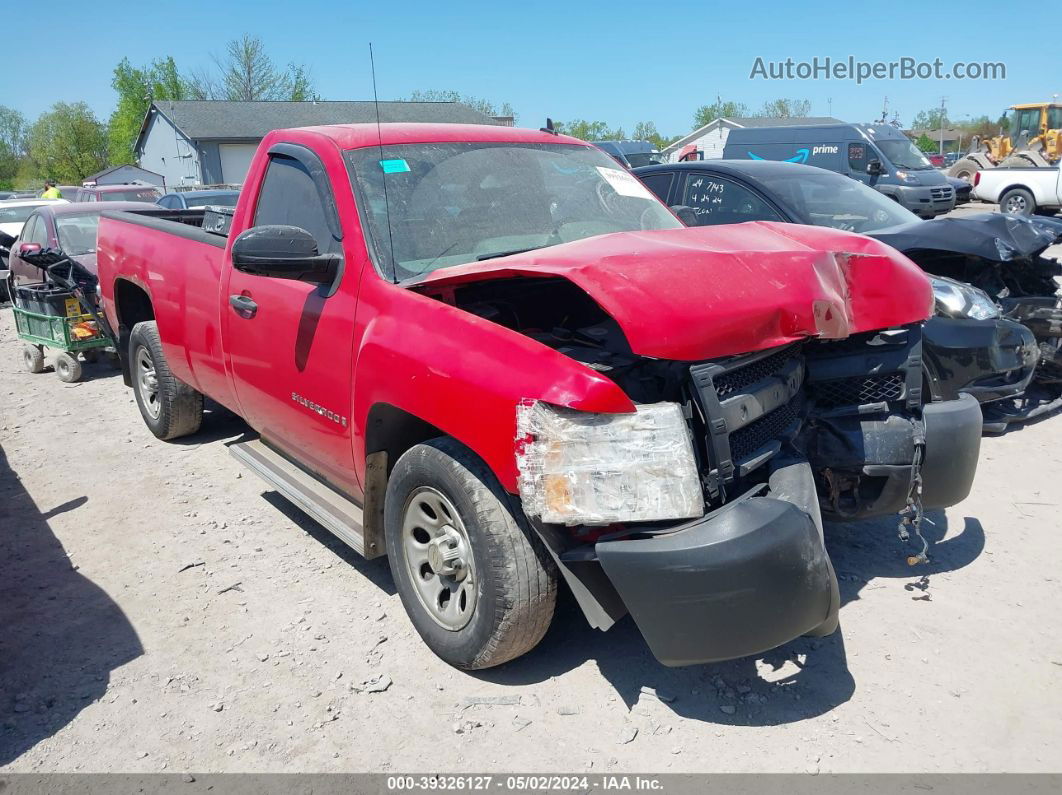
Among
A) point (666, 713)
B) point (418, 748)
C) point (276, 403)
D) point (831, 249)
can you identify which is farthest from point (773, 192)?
point (418, 748)

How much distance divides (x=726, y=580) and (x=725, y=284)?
3.16ft

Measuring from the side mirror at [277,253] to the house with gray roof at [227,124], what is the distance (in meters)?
45.4

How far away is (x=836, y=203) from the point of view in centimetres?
693

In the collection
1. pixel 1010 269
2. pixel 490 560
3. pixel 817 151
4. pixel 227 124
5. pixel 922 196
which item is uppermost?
pixel 227 124

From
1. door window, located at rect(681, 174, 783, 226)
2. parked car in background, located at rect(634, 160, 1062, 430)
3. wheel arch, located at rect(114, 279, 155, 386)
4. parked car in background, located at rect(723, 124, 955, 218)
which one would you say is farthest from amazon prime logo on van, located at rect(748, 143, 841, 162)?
wheel arch, located at rect(114, 279, 155, 386)

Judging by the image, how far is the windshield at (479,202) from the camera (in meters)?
3.55

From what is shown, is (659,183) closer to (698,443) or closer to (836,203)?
(836,203)

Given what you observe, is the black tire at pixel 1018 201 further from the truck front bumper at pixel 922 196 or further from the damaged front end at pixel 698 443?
the damaged front end at pixel 698 443

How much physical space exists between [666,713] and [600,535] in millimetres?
776

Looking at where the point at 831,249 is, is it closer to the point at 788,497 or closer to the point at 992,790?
the point at 788,497

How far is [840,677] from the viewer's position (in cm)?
315

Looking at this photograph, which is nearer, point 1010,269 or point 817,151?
Answer: point 1010,269

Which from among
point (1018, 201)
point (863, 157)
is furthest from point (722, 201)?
point (1018, 201)

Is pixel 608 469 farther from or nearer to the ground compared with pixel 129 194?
nearer to the ground
